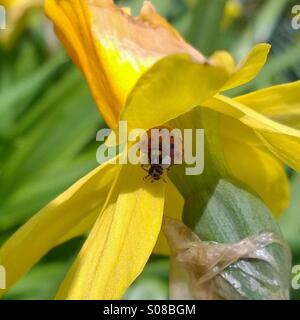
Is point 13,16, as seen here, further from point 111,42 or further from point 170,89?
point 170,89

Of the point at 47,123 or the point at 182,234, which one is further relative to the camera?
the point at 47,123

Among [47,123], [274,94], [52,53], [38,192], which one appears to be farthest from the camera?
[52,53]

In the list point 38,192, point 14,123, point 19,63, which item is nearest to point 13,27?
point 19,63

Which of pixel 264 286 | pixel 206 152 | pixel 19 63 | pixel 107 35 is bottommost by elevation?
pixel 264 286

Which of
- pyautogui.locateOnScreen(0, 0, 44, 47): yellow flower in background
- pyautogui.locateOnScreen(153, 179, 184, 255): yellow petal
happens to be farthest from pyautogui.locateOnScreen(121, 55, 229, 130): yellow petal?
pyautogui.locateOnScreen(0, 0, 44, 47): yellow flower in background

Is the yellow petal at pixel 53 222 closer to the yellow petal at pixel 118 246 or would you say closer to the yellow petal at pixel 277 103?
the yellow petal at pixel 118 246

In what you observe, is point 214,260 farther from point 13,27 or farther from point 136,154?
point 13,27

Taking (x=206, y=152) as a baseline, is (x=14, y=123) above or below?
above
